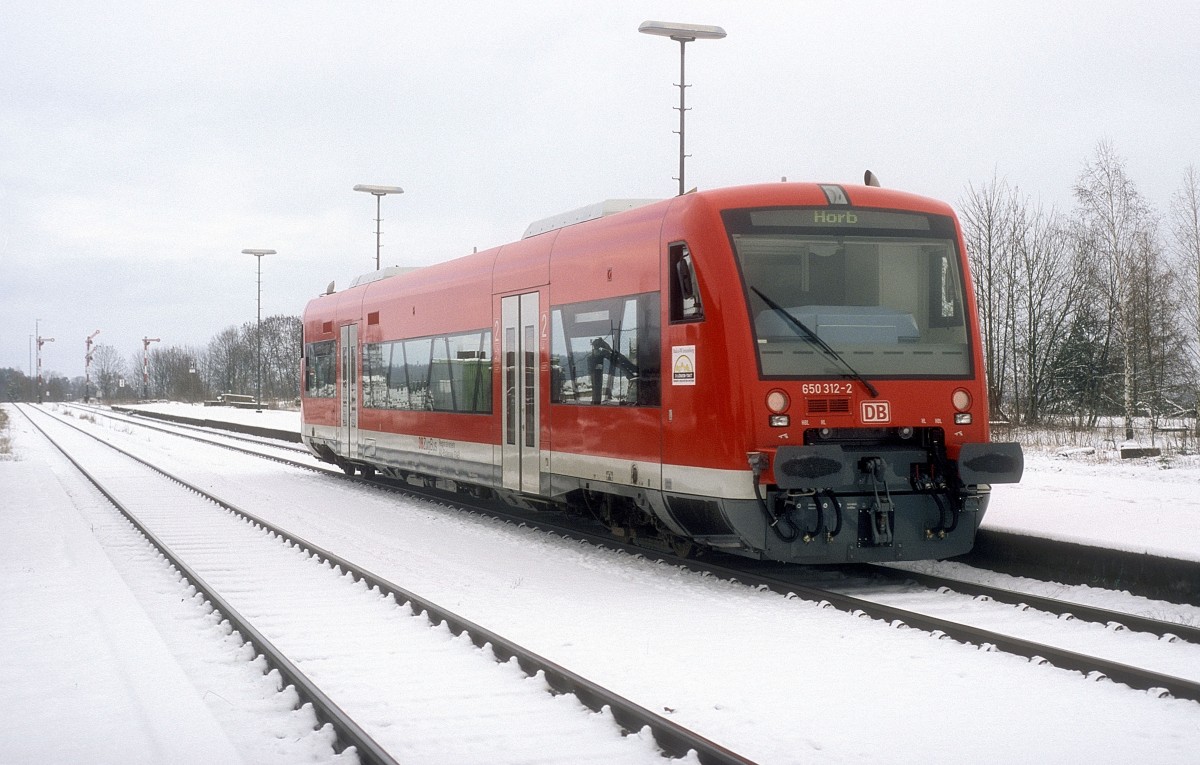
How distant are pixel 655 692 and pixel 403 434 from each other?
1075 cm

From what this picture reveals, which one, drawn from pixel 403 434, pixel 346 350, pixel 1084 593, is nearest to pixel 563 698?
pixel 1084 593

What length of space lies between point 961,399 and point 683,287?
7.84 ft

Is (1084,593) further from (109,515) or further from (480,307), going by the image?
A: (109,515)

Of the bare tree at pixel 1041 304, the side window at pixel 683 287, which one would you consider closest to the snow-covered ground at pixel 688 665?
the side window at pixel 683 287

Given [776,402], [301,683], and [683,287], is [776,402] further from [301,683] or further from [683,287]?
[301,683]

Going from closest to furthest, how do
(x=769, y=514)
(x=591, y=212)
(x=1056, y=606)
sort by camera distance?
(x=1056, y=606) < (x=769, y=514) < (x=591, y=212)

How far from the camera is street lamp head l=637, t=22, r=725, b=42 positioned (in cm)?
1914

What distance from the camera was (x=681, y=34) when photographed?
779 inches

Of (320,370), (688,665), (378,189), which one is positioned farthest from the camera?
(378,189)

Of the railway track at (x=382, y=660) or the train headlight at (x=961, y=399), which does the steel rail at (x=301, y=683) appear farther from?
the train headlight at (x=961, y=399)

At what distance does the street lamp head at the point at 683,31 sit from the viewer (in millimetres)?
19141

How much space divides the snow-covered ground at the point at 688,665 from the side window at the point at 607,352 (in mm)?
1542

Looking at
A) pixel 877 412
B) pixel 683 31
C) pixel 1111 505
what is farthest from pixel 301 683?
pixel 683 31

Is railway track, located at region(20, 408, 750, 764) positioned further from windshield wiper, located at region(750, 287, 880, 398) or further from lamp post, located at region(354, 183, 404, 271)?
lamp post, located at region(354, 183, 404, 271)
